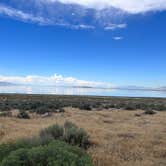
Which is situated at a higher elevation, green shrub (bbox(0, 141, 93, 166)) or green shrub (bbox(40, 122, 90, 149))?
green shrub (bbox(0, 141, 93, 166))

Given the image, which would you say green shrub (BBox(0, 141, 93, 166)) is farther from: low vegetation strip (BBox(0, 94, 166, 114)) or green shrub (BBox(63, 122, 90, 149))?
low vegetation strip (BBox(0, 94, 166, 114))

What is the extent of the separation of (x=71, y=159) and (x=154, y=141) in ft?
21.4

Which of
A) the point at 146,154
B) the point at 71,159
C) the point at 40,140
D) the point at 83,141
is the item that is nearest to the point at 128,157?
the point at 146,154

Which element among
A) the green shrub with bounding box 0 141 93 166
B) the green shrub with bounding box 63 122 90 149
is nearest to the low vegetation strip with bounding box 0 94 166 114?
the green shrub with bounding box 63 122 90 149

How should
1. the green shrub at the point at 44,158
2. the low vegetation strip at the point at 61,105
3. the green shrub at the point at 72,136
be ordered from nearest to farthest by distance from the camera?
1. the green shrub at the point at 44,158
2. the green shrub at the point at 72,136
3. the low vegetation strip at the point at 61,105

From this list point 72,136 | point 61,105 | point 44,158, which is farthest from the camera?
point 61,105

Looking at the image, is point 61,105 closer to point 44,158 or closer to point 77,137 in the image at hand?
point 77,137

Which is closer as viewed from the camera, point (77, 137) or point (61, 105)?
point (77, 137)

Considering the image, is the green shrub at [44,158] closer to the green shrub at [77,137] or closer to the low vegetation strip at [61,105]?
the green shrub at [77,137]

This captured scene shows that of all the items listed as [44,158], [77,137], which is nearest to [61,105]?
[77,137]

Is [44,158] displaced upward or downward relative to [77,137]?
upward

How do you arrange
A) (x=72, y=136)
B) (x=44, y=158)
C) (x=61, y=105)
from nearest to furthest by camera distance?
(x=44, y=158) → (x=72, y=136) → (x=61, y=105)

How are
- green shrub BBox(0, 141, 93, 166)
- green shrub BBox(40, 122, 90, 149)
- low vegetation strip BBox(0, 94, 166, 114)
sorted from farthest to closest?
low vegetation strip BBox(0, 94, 166, 114) < green shrub BBox(40, 122, 90, 149) < green shrub BBox(0, 141, 93, 166)

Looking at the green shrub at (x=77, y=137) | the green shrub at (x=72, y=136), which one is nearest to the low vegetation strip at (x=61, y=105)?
the green shrub at (x=72, y=136)
